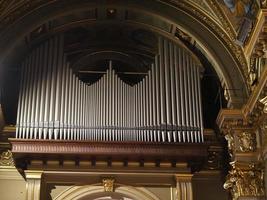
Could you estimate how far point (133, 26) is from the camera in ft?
41.9

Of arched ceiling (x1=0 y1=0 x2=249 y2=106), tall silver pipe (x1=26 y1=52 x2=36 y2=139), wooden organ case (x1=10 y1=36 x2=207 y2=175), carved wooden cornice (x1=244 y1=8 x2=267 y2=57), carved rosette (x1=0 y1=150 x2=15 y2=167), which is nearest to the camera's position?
carved wooden cornice (x1=244 y1=8 x2=267 y2=57)

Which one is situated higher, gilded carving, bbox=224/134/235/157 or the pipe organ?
the pipe organ

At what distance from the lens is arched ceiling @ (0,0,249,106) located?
38.3 ft

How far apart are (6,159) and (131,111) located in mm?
2503

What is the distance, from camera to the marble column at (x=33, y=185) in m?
11.2

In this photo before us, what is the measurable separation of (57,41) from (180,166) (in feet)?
11.1

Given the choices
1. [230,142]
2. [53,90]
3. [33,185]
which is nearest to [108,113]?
[53,90]

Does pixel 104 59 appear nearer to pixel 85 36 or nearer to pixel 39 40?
pixel 85 36

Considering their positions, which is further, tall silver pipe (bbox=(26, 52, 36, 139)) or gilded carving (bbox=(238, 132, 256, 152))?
tall silver pipe (bbox=(26, 52, 36, 139))

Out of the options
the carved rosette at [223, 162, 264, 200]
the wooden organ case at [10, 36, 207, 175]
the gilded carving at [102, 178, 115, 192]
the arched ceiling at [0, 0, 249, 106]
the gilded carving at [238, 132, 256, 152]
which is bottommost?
the carved rosette at [223, 162, 264, 200]

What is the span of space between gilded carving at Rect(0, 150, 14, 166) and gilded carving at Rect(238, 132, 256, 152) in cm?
420

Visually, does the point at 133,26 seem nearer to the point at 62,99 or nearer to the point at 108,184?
the point at 62,99

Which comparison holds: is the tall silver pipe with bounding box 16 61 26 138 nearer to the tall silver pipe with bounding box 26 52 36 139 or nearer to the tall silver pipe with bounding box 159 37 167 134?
the tall silver pipe with bounding box 26 52 36 139

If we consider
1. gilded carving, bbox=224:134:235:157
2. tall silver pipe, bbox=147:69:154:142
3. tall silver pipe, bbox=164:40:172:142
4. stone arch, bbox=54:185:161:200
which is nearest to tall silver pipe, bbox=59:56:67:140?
stone arch, bbox=54:185:161:200
